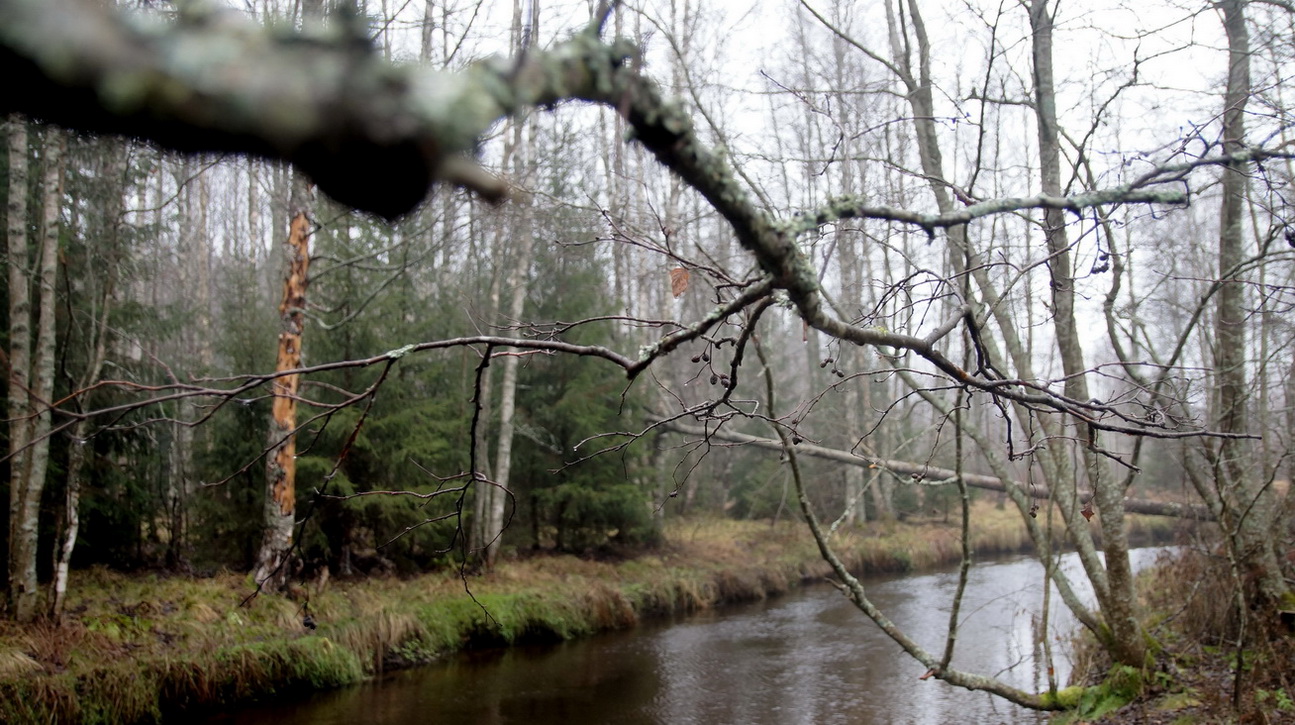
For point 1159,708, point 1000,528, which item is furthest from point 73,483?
point 1000,528

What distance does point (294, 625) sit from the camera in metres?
9.51

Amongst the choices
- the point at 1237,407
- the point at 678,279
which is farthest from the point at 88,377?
the point at 1237,407

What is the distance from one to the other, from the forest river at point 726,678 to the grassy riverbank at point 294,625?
1.27 ft

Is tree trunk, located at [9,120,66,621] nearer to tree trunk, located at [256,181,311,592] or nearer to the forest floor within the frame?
tree trunk, located at [256,181,311,592]

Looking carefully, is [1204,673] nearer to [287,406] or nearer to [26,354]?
[287,406]

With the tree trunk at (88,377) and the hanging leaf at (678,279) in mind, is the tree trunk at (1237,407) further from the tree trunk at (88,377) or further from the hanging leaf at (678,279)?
the tree trunk at (88,377)

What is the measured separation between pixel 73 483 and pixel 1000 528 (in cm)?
2020

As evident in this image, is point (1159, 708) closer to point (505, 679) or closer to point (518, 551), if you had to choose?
point (505, 679)

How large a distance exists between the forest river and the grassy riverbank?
0.39m

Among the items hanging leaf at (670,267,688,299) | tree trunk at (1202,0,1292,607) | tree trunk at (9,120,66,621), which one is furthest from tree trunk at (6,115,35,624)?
tree trunk at (1202,0,1292,607)

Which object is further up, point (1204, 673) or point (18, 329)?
point (18, 329)

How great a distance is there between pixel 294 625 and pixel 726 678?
518 centimetres

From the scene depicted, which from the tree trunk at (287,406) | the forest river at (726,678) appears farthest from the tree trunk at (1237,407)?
the tree trunk at (287,406)

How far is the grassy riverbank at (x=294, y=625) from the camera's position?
7305 mm
